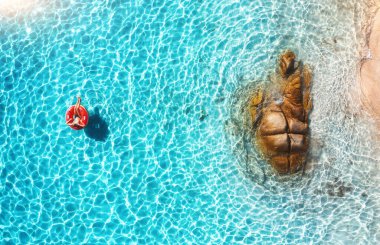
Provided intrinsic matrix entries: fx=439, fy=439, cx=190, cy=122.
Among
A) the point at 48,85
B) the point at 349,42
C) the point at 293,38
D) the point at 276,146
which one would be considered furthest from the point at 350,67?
the point at 48,85

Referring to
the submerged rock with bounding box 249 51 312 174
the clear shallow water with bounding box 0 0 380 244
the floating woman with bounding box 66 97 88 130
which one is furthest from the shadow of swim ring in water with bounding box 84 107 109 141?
the submerged rock with bounding box 249 51 312 174

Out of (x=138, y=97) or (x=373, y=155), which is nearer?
(x=373, y=155)

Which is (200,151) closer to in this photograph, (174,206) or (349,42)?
(174,206)

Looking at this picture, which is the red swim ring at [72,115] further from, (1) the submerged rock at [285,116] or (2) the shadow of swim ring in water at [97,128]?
(1) the submerged rock at [285,116]

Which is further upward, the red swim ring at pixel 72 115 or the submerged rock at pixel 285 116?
the red swim ring at pixel 72 115

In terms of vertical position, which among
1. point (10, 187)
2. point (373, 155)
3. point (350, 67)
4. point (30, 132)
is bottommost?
point (373, 155)

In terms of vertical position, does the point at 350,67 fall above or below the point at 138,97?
below

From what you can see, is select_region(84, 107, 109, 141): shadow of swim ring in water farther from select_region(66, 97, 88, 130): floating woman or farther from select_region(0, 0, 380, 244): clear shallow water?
select_region(66, 97, 88, 130): floating woman

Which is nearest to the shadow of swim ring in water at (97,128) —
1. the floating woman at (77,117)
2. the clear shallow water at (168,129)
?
the clear shallow water at (168,129)
